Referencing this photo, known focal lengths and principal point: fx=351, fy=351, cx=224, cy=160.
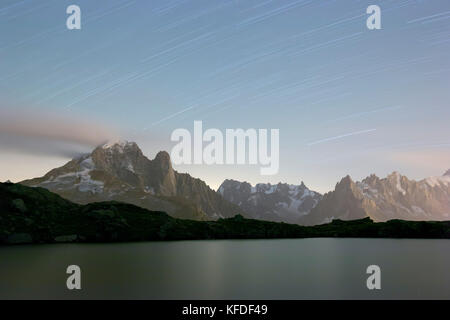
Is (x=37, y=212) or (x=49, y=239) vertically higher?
(x=37, y=212)

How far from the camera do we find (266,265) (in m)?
71.8

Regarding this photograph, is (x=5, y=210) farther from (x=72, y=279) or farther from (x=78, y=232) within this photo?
(x=72, y=279)

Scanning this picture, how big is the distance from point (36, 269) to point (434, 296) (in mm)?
62507

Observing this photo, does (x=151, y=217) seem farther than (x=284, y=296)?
Yes

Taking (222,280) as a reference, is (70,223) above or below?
below

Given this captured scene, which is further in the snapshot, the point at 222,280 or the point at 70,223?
the point at 70,223

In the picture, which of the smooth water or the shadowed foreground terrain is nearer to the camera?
the smooth water

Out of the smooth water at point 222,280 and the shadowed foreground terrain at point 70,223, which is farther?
the shadowed foreground terrain at point 70,223

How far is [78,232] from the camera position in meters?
151
